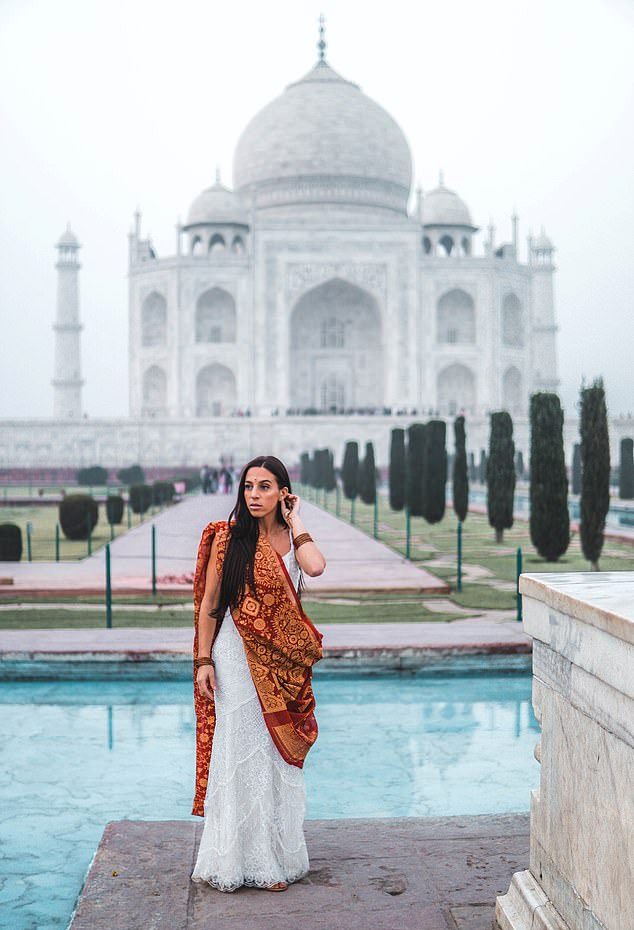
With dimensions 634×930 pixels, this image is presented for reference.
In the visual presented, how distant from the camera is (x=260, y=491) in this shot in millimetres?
2277

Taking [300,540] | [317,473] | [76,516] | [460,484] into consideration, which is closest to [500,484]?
[460,484]

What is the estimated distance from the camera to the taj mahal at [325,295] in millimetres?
32688

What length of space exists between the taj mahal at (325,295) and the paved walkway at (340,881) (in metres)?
27.5

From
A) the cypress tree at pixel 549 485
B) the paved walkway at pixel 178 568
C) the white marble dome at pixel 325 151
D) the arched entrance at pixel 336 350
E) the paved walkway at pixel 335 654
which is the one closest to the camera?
the paved walkway at pixel 335 654

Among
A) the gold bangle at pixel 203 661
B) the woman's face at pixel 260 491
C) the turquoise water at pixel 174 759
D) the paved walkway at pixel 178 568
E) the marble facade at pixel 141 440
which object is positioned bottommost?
the turquoise water at pixel 174 759

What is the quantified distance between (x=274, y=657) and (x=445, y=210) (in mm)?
34995

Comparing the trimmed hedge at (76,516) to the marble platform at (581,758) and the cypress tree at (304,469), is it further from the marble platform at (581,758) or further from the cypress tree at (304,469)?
the cypress tree at (304,469)

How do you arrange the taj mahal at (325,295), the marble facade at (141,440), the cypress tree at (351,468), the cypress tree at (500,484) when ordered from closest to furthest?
the cypress tree at (500,484) → the cypress tree at (351,468) → the marble facade at (141,440) → the taj mahal at (325,295)

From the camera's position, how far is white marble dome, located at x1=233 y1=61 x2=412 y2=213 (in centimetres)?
3484

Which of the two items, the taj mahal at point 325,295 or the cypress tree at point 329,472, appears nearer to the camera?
the cypress tree at point 329,472

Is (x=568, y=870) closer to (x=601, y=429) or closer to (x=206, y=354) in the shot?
(x=601, y=429)

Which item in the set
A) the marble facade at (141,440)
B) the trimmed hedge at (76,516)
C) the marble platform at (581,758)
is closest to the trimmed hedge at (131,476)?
the marble facade at (141,440)

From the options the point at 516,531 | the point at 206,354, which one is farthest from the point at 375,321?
the point at 516,531

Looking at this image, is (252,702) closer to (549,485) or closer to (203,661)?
(203,661)
